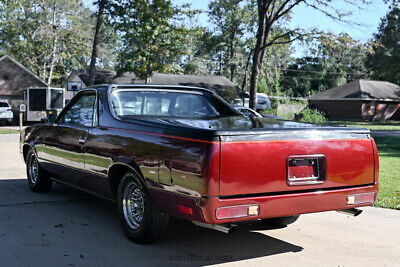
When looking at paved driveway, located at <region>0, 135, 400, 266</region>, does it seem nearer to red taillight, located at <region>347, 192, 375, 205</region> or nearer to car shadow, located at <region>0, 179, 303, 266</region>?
car shadow, located at <region>0, 179, 303, 266</region>

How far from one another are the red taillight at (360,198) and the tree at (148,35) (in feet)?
84.1

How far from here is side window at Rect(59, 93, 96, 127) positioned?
6.25m

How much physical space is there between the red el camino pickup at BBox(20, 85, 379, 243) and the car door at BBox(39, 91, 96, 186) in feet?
0.11

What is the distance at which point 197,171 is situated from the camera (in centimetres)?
416

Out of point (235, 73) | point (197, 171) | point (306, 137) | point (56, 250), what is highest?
point (235, 73)

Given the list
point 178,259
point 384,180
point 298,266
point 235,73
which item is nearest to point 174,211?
point 178,259

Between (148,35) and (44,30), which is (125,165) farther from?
(44,30)

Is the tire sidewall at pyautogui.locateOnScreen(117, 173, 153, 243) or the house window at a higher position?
the house window

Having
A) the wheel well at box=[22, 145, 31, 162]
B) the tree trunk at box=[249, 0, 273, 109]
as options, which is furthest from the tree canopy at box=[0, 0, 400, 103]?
the wheel well at box=[22, 145, 31, 162]

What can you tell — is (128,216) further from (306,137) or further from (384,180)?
(384,180)

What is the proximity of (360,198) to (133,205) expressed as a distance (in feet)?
7.74

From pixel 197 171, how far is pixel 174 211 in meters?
0.55

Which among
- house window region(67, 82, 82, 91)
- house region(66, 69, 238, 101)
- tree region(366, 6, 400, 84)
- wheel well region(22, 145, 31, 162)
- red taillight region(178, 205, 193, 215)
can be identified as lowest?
red taillight region(178, 205, 193, 215)

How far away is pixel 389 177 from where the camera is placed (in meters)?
10.6
